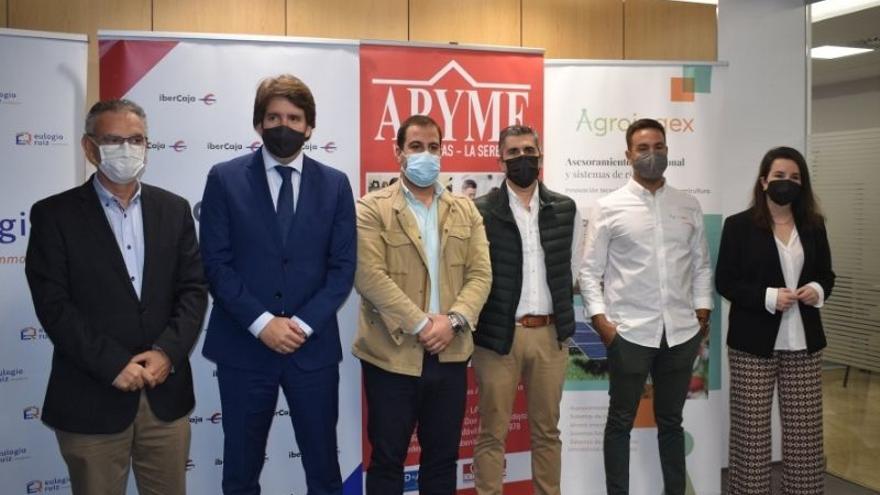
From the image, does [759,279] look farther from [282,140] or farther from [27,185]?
[27,185]

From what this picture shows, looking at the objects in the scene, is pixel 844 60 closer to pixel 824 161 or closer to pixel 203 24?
pixel 824 161

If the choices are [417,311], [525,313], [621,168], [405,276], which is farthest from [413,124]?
[621,168]

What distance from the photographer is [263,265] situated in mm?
2371

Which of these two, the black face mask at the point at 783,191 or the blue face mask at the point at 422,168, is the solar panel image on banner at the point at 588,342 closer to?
the black face mask at the point at 783,191

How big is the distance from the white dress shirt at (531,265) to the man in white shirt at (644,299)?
0.27 meters

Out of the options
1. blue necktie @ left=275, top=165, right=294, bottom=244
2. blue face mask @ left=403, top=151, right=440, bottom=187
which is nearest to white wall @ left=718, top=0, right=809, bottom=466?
blue face mask @ left=403, top=151, right=440, bottom=187

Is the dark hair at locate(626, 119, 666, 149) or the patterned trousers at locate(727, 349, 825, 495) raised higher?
the dark hair at locate(626, 119, 666, 149)

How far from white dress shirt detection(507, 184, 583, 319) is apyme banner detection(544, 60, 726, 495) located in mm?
635

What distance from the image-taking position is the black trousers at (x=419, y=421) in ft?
8.38

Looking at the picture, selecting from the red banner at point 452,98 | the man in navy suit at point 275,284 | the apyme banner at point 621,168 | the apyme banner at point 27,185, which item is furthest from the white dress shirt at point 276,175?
the apyme banner at point 621,168

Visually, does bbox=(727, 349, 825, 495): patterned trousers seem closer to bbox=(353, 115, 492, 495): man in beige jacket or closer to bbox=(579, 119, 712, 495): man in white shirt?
bbox=(579, 119, 712, 495): man in white shirt

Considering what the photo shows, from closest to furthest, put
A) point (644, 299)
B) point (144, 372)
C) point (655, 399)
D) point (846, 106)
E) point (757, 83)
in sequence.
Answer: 1. point (144, 372)
2. point (644, 299)
3. point (655, 399)
4. point (757, 83)
5. point (846, 106)

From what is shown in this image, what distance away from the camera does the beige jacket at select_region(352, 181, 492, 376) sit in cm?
252

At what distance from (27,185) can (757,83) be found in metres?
3.97
